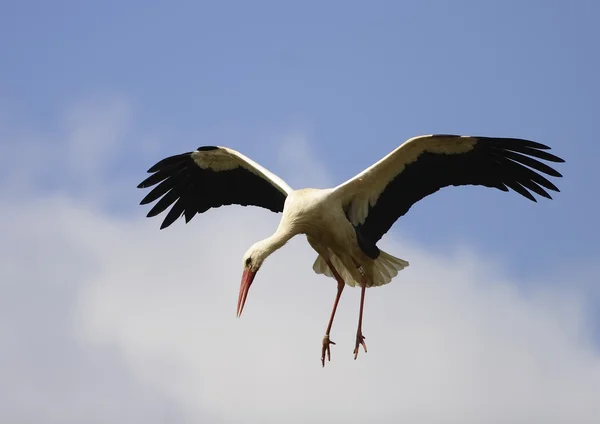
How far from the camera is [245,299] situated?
43.8 feet

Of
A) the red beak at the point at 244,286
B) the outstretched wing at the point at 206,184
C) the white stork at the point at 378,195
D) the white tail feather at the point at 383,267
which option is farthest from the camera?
the outstretched wing at the point at 206,184

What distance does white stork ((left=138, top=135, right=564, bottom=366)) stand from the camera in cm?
1363

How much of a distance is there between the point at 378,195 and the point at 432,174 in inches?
23.3

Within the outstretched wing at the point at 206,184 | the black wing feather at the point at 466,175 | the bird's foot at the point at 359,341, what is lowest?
the bird's foot at the point at 359,341

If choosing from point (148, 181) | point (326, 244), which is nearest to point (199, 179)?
point (148, 181)

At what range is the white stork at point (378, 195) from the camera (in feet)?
44.7

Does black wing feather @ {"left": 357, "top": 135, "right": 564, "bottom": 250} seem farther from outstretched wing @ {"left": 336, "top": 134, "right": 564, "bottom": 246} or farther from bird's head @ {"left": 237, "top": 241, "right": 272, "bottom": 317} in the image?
bird's head @ {"left": 237, "top": 241, "right": 272, "bottom": 317}

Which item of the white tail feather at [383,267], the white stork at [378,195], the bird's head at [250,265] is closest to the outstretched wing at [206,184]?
the white stork at [378,195]

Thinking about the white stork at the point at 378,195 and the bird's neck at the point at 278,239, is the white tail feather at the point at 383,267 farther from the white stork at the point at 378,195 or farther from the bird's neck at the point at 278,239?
A: the bird's neck at the point at 278,239

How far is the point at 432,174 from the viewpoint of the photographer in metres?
14.0

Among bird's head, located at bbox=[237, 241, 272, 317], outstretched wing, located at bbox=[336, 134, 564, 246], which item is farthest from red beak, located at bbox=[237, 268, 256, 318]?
outstretched wing, located at bbox=[336, 134, 564, 246]

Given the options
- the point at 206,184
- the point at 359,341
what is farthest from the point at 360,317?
the point at 206,184

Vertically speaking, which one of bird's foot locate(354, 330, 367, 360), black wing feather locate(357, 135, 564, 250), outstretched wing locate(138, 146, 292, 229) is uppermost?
outstretched wing locate(138, 146, 292, 229)

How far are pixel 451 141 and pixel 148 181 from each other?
3.55m
